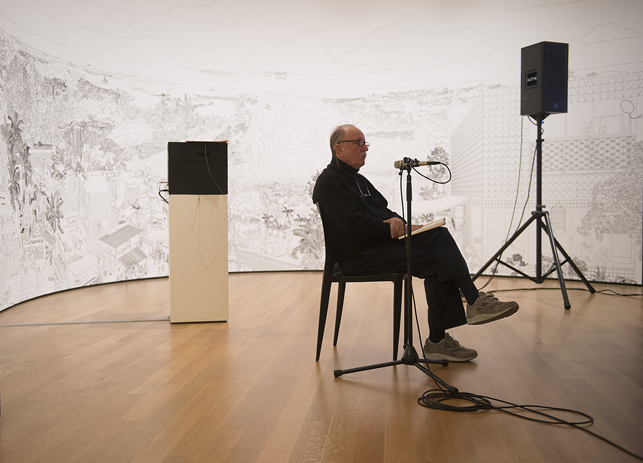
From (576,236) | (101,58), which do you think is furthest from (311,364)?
(101,58)

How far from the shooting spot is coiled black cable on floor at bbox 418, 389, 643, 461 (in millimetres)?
1822

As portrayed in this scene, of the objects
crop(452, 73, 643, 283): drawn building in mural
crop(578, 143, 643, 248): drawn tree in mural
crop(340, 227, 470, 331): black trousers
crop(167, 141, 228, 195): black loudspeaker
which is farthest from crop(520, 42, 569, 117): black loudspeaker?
crop(167, 141, 228, 195): black loudspeaker

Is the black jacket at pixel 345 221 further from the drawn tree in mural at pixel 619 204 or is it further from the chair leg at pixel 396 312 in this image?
the drawn tree in mural at pixel 619 204

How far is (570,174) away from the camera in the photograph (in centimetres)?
514

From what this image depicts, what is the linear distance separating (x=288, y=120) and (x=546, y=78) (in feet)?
9.60

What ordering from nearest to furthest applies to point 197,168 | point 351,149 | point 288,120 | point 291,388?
point 291,388
point 351,149
point 197,168
point 288,120

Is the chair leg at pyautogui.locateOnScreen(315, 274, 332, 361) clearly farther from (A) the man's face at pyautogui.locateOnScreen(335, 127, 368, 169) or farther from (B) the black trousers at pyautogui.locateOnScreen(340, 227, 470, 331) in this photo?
(A) the man's face at pyautogui.locateOnScreen(335, 127, 368, 169)

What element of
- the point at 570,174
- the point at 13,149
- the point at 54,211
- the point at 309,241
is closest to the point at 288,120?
the point at 309,241

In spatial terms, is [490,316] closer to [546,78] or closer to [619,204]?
[546,78]

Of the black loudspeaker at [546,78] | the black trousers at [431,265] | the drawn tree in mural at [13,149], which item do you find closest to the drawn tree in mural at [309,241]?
the black loudspeaker at [546,78]

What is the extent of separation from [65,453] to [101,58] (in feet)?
14.7

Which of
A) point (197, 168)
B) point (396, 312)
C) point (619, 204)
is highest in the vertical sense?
point (197, 168)

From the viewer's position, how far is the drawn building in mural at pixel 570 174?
Result: 4902 millimetres

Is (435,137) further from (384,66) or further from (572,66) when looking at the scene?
(572,66)
